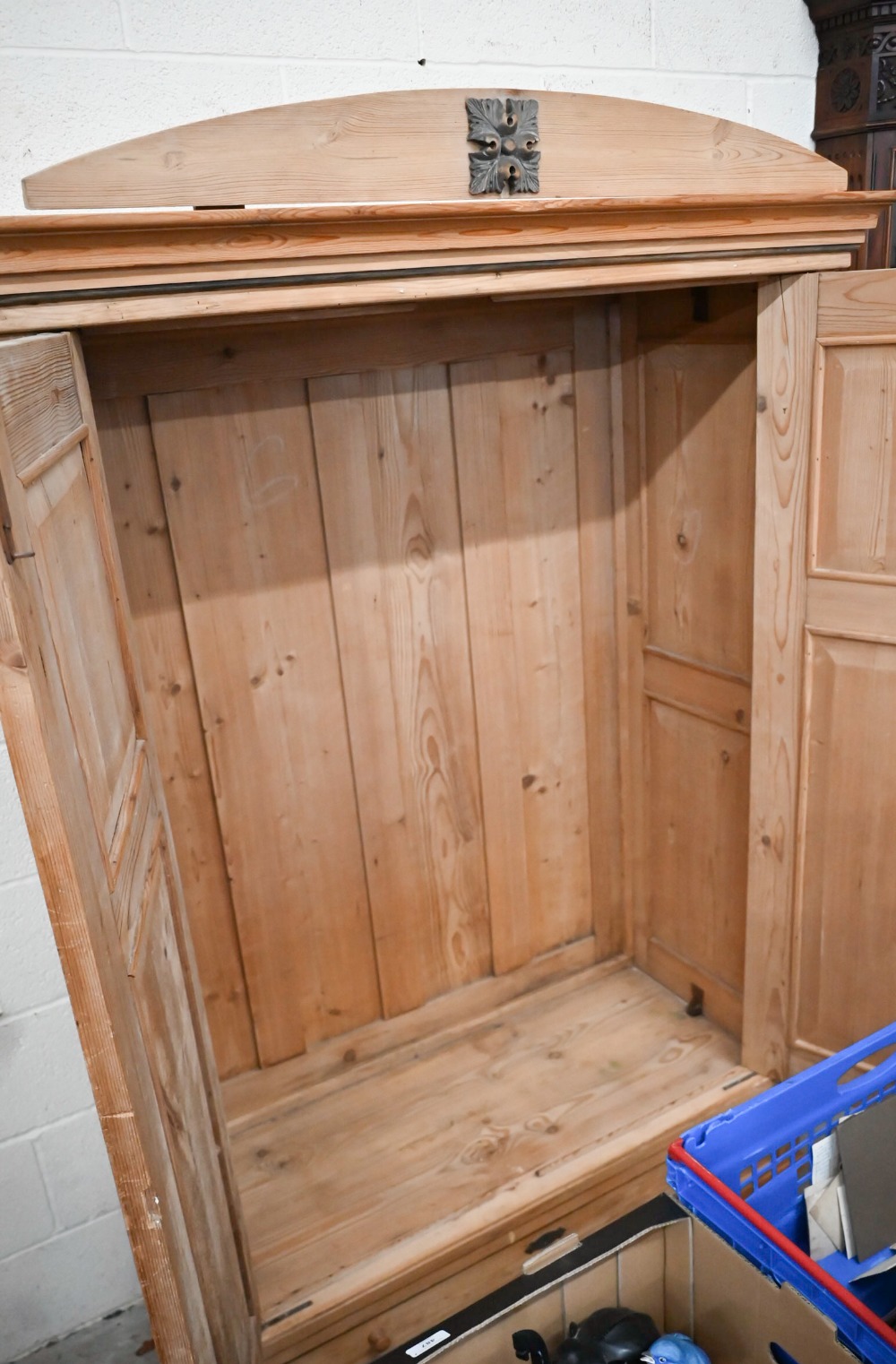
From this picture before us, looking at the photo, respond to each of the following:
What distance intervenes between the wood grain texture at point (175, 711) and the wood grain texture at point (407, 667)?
0.30 m

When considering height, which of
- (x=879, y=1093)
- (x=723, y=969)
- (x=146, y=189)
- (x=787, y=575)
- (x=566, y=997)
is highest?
(x=146, y=189)

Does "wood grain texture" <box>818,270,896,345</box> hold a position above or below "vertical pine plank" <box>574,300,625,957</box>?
above

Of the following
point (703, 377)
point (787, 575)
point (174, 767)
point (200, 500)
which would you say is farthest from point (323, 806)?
point (703, 377)

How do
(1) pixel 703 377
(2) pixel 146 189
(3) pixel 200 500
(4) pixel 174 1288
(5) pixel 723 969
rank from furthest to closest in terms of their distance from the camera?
(5) pixel 723 969 → (1) pixel 703 377 → (3) pixel 200 500 → (2) pixel 146 189 → (4) pixel 174 1288

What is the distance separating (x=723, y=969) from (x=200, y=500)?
4.80 feet

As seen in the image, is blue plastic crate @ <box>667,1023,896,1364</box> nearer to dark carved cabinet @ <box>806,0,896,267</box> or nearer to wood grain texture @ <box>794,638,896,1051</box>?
wood grain texture @ <box>794,638,896,1051</box>

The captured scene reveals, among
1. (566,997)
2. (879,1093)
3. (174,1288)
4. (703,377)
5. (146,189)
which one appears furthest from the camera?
(566,997)

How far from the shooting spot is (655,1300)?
147 centimetres

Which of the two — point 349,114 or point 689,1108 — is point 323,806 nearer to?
point 689,1108

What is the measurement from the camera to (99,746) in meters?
1.02

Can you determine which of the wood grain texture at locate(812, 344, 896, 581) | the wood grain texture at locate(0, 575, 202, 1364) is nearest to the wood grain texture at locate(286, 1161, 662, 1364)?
the wood grain texture at locate(0, 575, 202, 1364)

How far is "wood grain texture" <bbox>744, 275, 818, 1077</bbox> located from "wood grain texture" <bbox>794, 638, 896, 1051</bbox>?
3 centimetres

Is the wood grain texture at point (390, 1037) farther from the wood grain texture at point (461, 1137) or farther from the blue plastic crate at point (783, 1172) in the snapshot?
the blue plastic crate at point (783, 1172)

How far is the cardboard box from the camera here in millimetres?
1261
